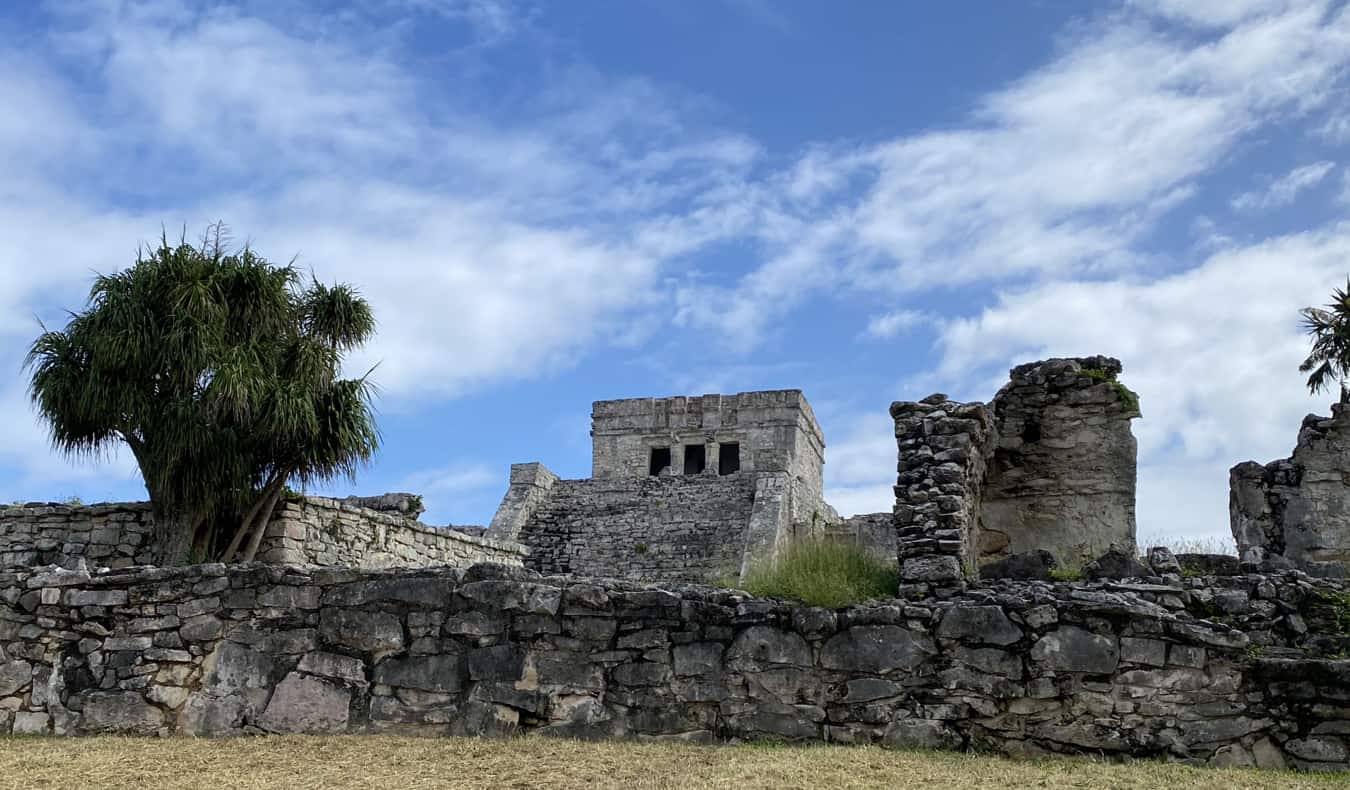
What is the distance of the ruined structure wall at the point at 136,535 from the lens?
12586mm

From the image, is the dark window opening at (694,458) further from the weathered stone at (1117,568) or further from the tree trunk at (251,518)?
the weathered stone at (1117,568)

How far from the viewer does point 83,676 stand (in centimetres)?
825

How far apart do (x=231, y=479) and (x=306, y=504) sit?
108 centimetres

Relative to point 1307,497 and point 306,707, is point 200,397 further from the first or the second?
point 1307,497

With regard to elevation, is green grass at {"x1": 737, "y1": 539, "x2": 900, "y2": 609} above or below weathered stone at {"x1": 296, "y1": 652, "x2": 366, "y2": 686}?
above

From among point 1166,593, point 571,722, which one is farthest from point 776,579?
point 1166,593

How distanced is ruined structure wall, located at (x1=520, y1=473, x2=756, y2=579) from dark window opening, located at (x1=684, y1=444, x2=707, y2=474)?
183 inches

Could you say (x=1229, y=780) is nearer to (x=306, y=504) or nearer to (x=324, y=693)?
(x=324, y=693)

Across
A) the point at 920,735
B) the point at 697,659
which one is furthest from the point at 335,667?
the point at 920,735

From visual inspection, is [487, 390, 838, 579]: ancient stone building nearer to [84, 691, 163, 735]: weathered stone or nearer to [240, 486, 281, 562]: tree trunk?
[240, 486, 281, 562]: tree trunk

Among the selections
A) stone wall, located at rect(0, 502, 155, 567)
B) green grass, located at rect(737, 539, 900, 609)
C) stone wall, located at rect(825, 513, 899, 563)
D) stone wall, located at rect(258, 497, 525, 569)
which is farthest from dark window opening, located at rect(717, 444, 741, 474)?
green grass, located at rect(737, 539, 900, 609)

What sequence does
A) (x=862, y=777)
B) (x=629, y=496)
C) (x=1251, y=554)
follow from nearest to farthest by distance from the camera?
(x=862, y=777)
(x=1251, y=554)
(x=629, y=496)

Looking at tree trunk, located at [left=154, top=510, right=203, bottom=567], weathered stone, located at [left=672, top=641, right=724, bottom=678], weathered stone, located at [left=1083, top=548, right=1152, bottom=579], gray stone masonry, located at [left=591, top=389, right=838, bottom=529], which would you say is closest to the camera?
weathered stone, located at [left=672, top=641, right=724, bottom=678]

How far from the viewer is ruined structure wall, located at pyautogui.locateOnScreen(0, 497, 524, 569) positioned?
12586 millimetres
